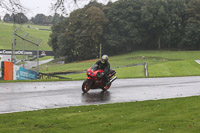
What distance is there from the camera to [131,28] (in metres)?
93.9

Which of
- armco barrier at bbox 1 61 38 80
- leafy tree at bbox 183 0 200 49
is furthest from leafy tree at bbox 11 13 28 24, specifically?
leafy tree at bbox 183 0 200 49

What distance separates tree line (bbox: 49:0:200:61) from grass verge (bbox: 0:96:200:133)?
77.4 m

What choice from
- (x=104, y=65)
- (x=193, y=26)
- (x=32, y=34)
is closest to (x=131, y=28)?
(x=193, y=26)

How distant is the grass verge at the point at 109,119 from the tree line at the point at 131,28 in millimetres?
77439

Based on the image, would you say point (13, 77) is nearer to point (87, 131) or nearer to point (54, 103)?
point (54, 103)

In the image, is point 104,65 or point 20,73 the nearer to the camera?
point 104,65

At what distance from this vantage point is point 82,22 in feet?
290

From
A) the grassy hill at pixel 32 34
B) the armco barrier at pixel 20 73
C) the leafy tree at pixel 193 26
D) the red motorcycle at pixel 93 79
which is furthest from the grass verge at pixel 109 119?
the leafy tree at pixel 193 26

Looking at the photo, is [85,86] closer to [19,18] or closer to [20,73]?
[19,18]

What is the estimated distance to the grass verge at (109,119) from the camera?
8.02m

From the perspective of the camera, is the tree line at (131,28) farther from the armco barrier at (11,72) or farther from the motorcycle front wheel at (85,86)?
the motorcycle front wheel at (85,86)

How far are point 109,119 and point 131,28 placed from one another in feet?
282

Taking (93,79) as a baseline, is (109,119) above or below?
below

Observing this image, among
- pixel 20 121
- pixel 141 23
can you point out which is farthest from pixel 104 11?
pixel 20 121
